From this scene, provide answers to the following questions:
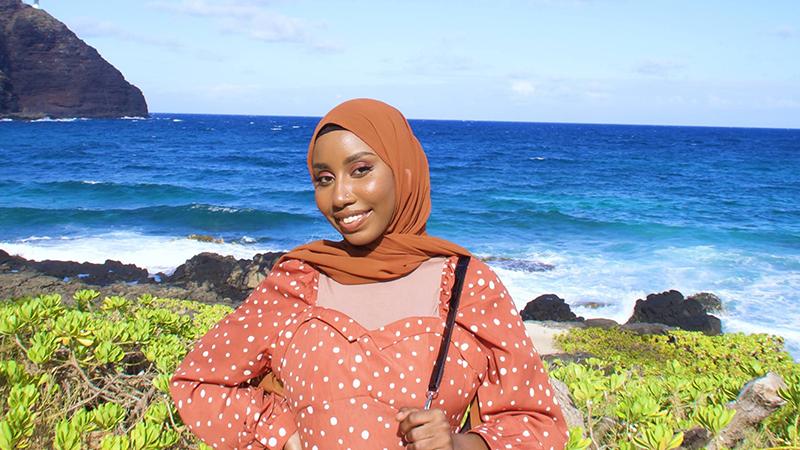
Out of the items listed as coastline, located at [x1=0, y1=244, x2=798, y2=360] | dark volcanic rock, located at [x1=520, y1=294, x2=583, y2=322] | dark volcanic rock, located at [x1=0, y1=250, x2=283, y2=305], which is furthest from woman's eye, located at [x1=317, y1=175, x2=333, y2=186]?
dark volcanic rock, located at [x1=0, y1=250, x2=283, y2=305]

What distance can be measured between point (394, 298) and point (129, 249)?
1599 cm

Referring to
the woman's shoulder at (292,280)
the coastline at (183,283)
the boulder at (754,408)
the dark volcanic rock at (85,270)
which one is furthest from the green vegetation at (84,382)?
the dark volcanic rock at (85,270)

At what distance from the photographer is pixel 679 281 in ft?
46.6

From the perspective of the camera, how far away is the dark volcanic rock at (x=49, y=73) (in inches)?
3265

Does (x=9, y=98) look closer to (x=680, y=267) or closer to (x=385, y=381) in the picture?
(x=680, y=267)

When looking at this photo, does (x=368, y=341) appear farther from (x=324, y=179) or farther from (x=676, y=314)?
(x=676, y=314)

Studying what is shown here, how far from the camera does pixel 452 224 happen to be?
21.5 m

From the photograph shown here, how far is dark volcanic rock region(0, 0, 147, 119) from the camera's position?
272 feet

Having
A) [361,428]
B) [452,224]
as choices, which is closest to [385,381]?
[361,428]

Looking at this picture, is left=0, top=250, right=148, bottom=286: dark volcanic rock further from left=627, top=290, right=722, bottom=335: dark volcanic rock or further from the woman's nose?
the woman's nose

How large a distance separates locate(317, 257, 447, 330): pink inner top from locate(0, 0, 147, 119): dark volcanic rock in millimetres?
89235

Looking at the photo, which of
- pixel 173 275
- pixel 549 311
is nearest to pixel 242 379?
pixel 549 311

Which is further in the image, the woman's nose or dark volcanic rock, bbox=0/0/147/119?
dark volcanic rock, bbox=0/0/147/119

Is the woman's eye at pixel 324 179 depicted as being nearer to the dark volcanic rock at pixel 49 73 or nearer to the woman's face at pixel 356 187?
Answer: the woman's face at pixel 356 187
